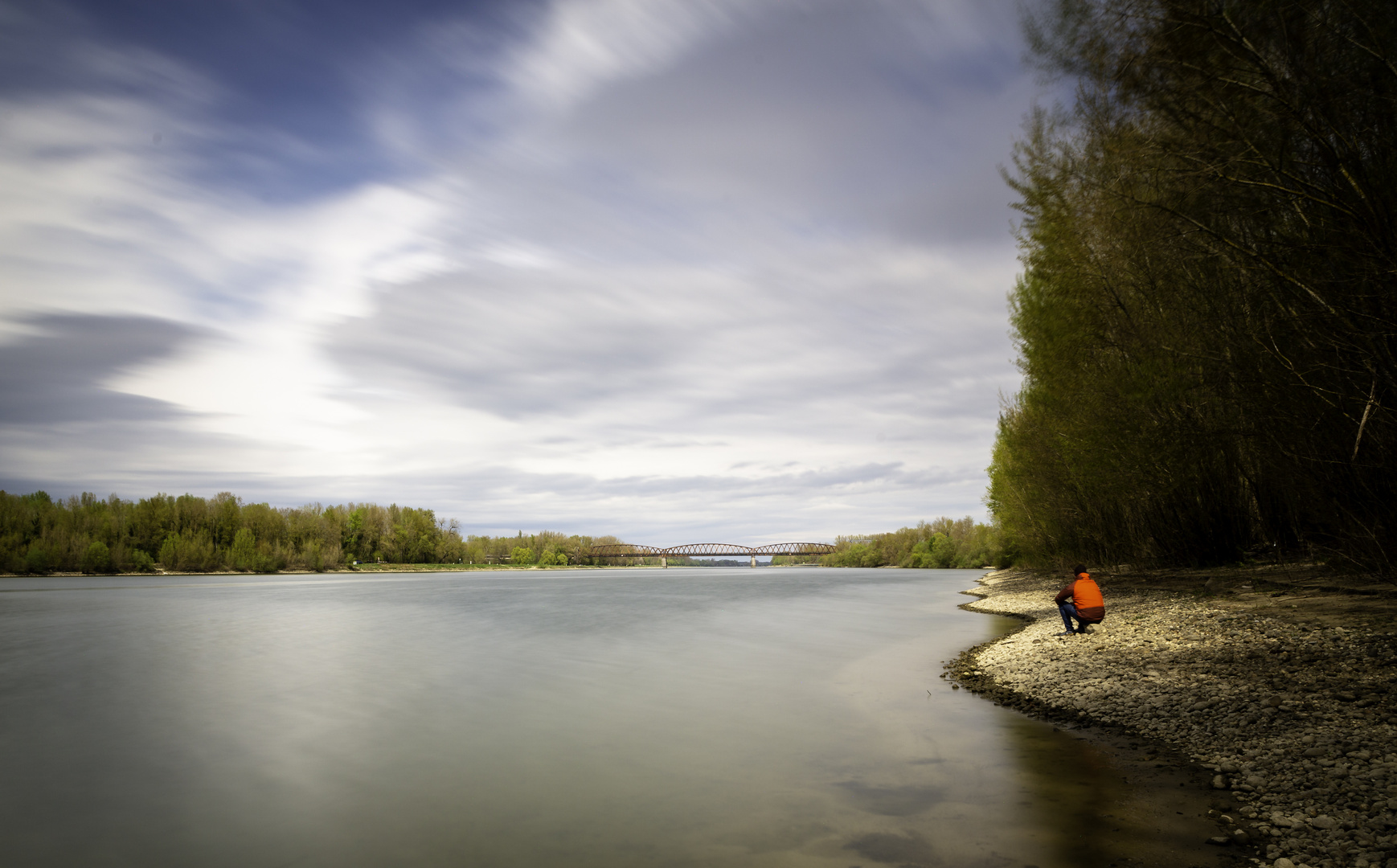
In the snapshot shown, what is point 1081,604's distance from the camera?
1454 centimetres

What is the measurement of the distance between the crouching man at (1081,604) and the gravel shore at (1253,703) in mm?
354

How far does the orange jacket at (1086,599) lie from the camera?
568 inches

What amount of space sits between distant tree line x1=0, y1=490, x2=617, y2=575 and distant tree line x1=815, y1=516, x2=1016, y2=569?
94625 mm

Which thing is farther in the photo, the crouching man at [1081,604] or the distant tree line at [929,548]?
the distant tree line at [929,548]

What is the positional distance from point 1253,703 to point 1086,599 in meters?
6.55

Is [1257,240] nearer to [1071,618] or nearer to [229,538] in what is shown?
[1071,618]

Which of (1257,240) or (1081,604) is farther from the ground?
(1257,240)

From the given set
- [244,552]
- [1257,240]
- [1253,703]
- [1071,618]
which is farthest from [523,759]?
[244,552]

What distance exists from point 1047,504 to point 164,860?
→ 2832cm

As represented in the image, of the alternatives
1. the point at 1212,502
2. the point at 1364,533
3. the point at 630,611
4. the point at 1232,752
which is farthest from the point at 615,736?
the point at 630,611

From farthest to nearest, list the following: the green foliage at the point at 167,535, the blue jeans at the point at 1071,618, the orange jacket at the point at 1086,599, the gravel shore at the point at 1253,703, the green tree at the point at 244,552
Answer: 1. the green tree at the point at 244,552
2. the green foliage at the point at 167,535
3. the blue jeans at the point at 1071,618
4. the orange jacket at the point at 1086,599
5. the gravel shore at the point at 1253,703

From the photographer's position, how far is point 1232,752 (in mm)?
7180

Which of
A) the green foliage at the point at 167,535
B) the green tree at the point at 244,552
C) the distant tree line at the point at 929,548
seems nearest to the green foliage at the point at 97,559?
the green foliage at the point at 167,535

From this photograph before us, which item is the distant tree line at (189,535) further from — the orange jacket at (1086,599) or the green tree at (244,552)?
the orange jacket at (1086,599)
